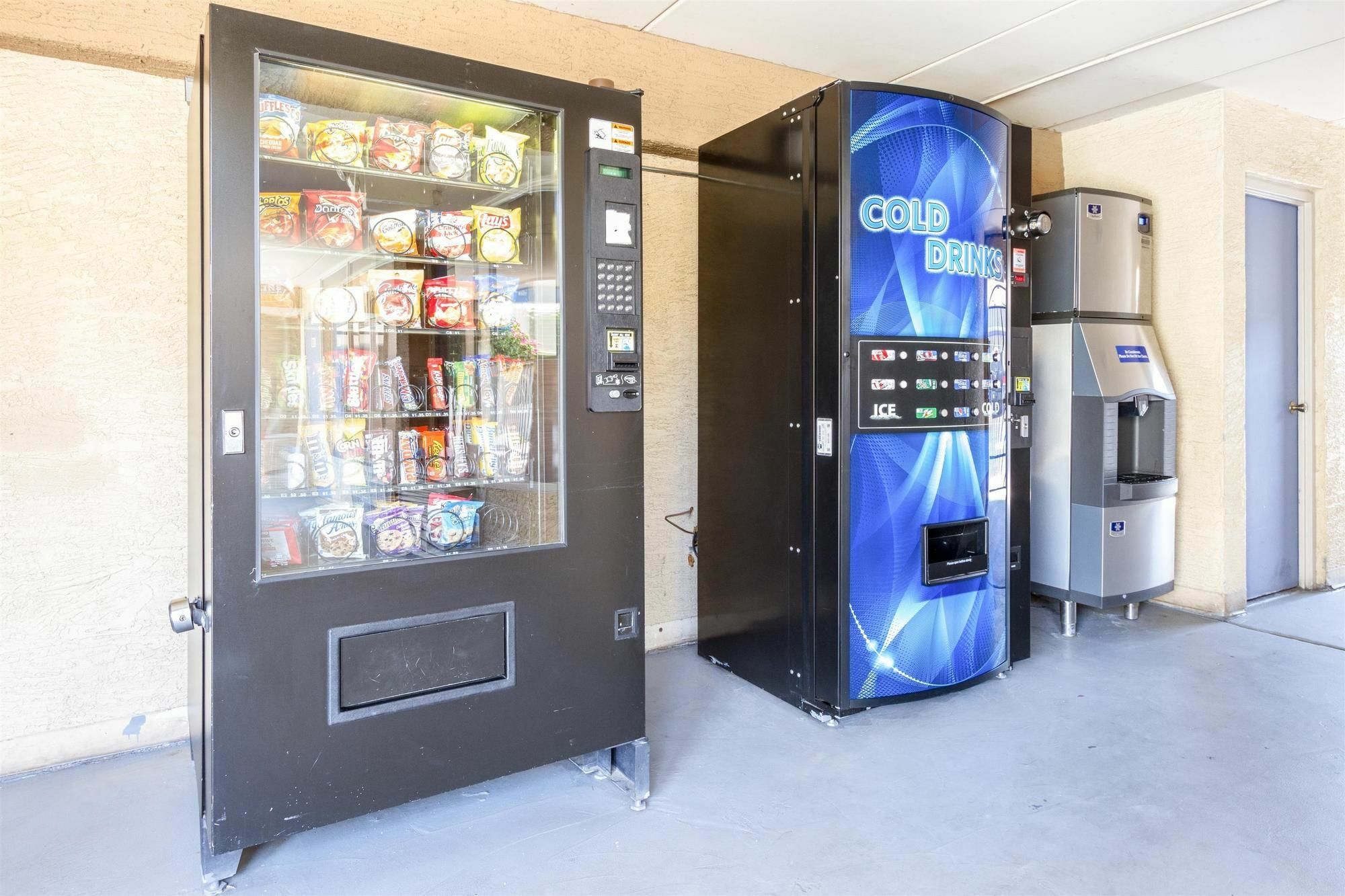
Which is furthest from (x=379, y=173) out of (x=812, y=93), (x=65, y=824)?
(x=65, y=824)

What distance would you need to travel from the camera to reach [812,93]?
8.13ft

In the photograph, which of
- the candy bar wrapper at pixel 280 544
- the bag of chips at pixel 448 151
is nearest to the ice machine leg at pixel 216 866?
the candy bar wrapper at pixel 280 544

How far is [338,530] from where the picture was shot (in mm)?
1901

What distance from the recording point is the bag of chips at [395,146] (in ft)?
6.21

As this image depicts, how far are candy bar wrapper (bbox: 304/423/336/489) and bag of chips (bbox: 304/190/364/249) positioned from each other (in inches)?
16.6

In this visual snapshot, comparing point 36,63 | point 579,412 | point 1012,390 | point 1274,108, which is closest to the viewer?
point 579,412

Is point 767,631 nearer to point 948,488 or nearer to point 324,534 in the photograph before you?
point 948,488

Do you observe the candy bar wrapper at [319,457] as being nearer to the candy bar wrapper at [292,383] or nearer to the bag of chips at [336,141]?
the candy bar wrapper at [292,383]

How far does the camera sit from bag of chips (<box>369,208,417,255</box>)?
191 centimetres

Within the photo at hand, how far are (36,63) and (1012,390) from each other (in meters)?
Result: 3.18

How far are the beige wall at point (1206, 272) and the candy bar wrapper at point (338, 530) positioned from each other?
3.65 meters

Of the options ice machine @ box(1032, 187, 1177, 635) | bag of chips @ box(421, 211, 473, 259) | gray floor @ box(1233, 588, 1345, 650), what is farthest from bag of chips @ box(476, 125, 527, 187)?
gray floor @ box(1233, 588, 1345, 650)

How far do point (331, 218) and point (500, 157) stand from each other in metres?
0.43

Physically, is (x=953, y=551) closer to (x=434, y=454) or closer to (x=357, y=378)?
(x=434, y=454)
